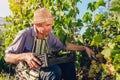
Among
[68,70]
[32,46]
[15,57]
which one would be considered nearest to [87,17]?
[68,70]

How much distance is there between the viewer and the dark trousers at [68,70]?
16.3 feet

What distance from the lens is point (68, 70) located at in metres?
5.01

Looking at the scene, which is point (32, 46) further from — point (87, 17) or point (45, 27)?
point (87, 17)

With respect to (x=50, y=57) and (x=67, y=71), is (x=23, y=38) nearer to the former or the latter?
(x=50, y=57)

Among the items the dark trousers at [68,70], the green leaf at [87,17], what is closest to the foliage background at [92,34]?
the green leaf at [87,17]

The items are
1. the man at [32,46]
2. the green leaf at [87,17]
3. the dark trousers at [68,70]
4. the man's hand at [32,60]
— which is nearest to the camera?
the man's hand at [32,60]

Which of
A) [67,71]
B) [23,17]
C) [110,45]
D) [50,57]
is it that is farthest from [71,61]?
[23,17]

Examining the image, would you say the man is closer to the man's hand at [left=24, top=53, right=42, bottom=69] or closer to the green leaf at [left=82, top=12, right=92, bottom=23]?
the man's hand at [left=24, top=53, right=42, bottom=69]

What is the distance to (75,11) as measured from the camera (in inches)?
A: 231

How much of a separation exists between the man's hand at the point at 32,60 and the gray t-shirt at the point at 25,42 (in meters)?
0.26

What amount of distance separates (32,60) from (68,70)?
2.67ft

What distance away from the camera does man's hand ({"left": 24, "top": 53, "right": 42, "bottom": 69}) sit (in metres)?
4.33

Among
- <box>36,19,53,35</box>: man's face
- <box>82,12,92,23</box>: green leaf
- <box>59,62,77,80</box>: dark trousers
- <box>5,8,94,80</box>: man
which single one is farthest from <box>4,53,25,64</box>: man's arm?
<box>82,12,92,23</box>: green leaf

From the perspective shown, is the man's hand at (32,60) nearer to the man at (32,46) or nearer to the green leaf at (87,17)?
the man at (32,46)
